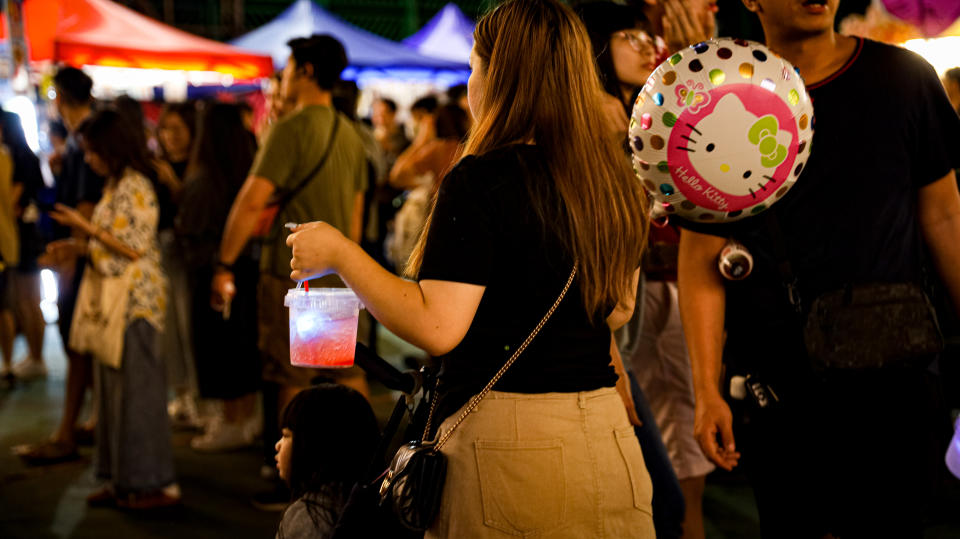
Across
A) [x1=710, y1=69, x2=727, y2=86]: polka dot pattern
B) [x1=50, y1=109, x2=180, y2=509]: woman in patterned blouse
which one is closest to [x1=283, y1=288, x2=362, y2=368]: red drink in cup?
[x1=710, y1=69, x2=727, y2=86]: polka dot pattern

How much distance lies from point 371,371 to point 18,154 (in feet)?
21.3

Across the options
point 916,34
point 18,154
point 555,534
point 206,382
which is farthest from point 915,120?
point 18,154

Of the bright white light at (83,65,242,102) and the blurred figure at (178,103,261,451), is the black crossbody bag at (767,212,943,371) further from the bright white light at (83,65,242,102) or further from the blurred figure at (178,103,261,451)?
the bright white light at (83,65,242,102)

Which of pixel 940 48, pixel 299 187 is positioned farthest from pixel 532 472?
pixel 940 48

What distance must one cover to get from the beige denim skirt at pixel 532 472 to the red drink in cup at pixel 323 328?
11.6 inches

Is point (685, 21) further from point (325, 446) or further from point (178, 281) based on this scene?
point (178, 281)

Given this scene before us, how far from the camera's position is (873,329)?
7.01 ft

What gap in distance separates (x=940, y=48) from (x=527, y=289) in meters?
5.34

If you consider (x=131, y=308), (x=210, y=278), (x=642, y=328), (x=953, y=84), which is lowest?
(x=210, y=278)

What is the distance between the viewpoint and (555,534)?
174 centimetres

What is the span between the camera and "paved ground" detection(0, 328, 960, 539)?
4320mm

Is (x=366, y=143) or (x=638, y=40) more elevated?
(x=638, y=40)

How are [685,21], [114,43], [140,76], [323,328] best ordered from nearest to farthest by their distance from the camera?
[323,328], [685,21], [114,43], [140,76]

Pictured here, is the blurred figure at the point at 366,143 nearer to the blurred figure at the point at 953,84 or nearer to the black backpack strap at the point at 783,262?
the black backpack strap at the point at 783,262
